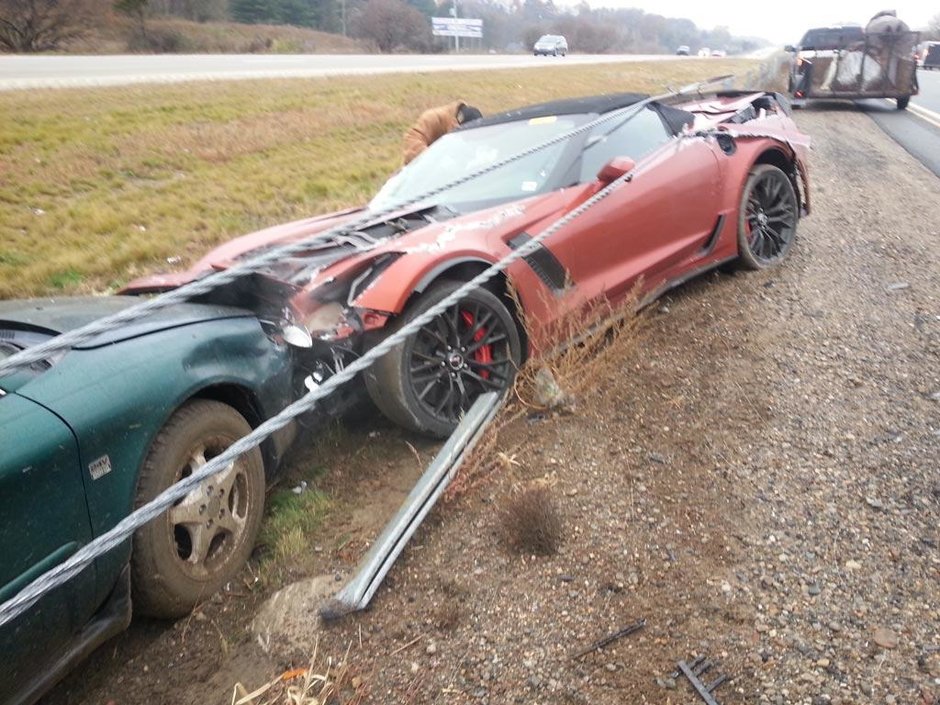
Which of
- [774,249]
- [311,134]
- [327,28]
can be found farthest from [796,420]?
[327,28]

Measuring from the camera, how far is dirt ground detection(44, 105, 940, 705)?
7.75ft

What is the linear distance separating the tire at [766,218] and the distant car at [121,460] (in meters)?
3.59

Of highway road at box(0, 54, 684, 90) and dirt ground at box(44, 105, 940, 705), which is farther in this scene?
highway road at box(0, 54, 684, 90)

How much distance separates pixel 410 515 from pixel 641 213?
2498mm

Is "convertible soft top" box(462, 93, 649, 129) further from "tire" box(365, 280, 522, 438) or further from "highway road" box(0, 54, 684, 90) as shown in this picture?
"highway road" box(0, 54, 684, 90)

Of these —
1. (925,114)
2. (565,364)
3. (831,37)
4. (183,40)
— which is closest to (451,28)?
(183,40)

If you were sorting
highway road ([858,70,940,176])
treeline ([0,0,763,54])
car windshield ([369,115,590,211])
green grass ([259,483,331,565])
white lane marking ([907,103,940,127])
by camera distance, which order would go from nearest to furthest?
green grass ([259,483,331,565]) → car windshield ([369,115,590,211]) → highway road ([858,70,940,176]) → white lane marking ([907,103,940,127]) → treeline ([0,0,763,54])

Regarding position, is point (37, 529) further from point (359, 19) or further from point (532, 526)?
point (359, 19)

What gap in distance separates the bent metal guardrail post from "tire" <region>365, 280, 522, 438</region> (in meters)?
0.16

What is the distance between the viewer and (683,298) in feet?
17.3

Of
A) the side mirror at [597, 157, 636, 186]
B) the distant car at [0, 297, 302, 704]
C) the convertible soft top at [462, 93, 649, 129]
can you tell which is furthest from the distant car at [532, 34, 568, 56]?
the distant car at [0, 297, 302, 704]

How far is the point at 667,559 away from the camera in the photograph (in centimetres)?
280

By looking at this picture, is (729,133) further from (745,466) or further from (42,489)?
(42,489)

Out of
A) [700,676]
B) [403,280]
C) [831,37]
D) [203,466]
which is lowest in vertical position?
[700,676]
